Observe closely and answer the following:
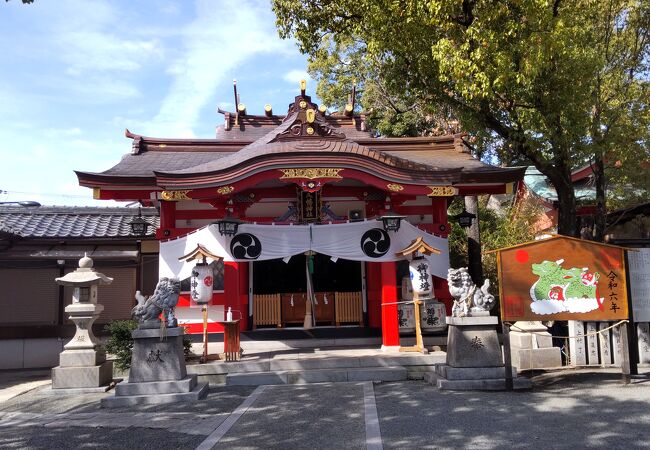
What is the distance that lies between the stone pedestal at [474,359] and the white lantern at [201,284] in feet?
14.9

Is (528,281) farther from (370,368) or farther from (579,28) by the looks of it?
(579,28)

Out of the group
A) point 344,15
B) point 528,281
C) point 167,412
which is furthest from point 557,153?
point 167,412

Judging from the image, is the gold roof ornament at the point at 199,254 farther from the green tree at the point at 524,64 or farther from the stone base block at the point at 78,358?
the green tree at the point at 524,64

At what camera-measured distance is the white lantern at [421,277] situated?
9.53 meters

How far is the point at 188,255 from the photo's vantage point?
9.41 metres

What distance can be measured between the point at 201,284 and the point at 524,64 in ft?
24.1

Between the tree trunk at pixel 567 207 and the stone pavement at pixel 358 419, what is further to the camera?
the tree trunk at pixel 567 207

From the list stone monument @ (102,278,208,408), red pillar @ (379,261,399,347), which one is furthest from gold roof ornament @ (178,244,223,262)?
red pillar @ (379,261,399,347)

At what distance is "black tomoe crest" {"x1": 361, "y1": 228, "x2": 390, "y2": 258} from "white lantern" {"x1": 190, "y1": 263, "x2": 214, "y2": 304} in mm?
3151

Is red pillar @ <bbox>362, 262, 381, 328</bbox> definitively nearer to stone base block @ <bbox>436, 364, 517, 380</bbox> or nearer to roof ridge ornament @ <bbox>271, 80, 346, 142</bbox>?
roof ridge ornament @ <bbox>271, 80, 346, 142</bbox>

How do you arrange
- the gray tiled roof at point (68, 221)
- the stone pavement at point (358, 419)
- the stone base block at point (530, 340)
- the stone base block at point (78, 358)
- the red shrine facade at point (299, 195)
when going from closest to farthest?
the stone pavement at point (358, 419)
the stone base block at point (78, 358)
the stone base block at point (530, 340)
the red shrine facade at point (299, 195)
the gray tiled roof at point (68, 221)

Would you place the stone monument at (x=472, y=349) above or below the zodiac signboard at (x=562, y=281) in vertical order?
below

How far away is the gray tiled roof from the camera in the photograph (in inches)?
521

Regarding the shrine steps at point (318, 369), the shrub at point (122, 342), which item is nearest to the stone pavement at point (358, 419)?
the shrine steps at point (318, 369)
